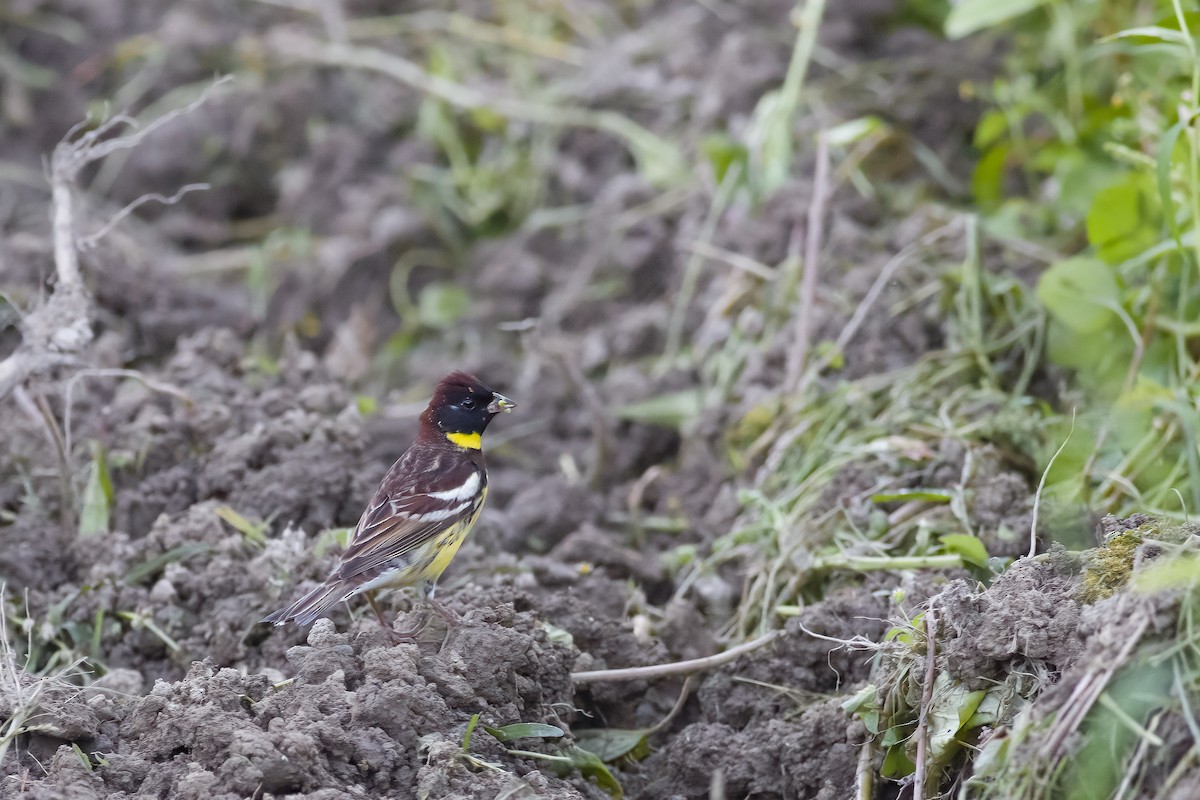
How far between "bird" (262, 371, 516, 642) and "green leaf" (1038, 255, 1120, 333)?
210cm

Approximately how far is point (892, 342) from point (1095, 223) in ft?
3.13

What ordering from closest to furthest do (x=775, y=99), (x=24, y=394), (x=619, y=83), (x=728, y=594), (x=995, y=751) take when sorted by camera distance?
(x=995, y=751), (x=24, y=394), (x=728, y=594), (x=775, y=99), (x=619, y=83)

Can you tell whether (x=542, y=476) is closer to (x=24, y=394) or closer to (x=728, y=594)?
(x=728, y=594)

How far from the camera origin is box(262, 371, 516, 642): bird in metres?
3.86

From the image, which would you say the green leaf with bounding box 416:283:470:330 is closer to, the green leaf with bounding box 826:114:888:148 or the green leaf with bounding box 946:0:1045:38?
the green leaf with bounding box 826:114:888:148

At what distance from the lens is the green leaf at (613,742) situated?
3.89 m

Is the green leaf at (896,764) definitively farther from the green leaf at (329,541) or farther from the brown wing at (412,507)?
the green leaf at (329,541)

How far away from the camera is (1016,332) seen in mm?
5180

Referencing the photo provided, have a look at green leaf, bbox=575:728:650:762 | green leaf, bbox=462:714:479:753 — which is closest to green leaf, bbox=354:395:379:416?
green leaf, bbox=575:728:650:762

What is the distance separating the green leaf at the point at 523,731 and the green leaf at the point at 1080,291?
2595 millimetres

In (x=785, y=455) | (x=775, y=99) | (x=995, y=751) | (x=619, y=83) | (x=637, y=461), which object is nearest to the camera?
(x=995, y=751)

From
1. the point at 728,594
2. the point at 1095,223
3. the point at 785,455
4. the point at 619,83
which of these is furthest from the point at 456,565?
the point at 619,83

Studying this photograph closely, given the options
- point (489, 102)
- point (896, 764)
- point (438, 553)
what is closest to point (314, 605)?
point (438, 553)

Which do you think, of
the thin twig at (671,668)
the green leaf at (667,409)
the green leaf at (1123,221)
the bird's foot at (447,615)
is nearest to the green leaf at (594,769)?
the thin twig at (671,668)
